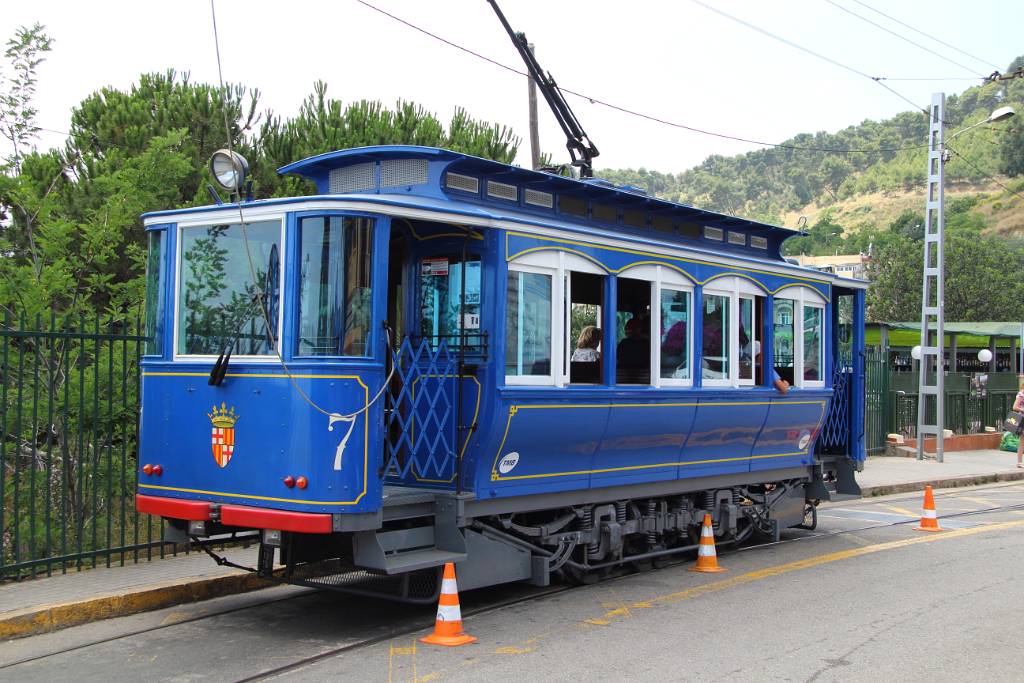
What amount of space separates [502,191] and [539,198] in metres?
0.50

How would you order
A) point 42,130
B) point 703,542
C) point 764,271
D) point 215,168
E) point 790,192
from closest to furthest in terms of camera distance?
point 215,168
point 703,542
point 764,271
point 42,130
point 790,192

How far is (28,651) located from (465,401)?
3417mm

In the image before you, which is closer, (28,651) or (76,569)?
(28,651)

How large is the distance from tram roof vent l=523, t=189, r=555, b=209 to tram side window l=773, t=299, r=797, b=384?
11.0 feet

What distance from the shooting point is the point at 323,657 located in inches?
262

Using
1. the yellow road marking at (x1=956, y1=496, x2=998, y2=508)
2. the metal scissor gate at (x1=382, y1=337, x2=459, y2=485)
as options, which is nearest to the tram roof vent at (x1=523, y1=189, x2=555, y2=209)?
the metal scissor gate at (x1=382, y1=337, x2=459, y2=485)

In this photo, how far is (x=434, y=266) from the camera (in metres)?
8.31

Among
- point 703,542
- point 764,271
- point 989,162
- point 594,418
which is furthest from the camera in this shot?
point 989,162

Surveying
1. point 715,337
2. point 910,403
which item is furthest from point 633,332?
point 910,403

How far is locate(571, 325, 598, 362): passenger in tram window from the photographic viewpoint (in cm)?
899

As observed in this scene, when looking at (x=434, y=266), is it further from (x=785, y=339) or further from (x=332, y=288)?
(x=785, y=339)

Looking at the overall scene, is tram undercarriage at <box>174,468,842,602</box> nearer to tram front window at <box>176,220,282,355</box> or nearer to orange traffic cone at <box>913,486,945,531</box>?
tram front window at <box>176,220,282,355</box>

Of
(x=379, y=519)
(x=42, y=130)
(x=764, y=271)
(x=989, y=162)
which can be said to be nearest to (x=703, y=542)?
(x=764, y=271)

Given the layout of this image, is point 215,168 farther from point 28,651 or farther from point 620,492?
point 620,492
